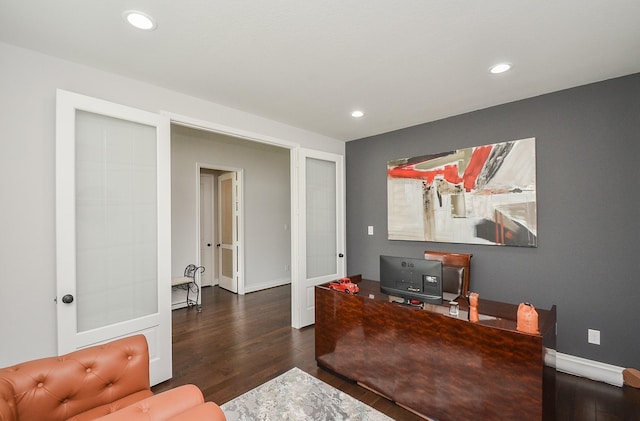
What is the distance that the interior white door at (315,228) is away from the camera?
3.79 meters

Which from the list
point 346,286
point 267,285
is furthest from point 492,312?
point 267,285

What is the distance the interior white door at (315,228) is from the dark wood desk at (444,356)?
48.5 inches

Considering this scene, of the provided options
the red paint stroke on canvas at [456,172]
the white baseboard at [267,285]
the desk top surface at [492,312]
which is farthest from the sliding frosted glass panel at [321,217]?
the white baseboard at [267,285]

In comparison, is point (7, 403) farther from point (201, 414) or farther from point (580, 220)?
point (580, 220)

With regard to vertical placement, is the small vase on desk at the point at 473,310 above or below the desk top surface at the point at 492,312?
above

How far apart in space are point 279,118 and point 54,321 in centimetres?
278

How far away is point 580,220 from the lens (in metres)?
2.65

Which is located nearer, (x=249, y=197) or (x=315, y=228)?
(x=315, y=228)

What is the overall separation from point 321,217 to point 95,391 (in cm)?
301

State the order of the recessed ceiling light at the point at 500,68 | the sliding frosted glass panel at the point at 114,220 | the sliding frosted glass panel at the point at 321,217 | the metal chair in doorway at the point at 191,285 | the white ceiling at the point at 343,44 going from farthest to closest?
the metal chair in doorway at the point at 191,285 < the sliding frosted glass panel at the point at 321,217 < the recessed ceiling light at the point at 500,68 < the sliding frosted glass panel at the point at 114,220 < the white ceiling at the point at 343,44

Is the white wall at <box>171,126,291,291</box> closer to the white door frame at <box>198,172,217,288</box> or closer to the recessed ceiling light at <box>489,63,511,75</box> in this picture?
the white door frame at <box>198,172,217,288</box>

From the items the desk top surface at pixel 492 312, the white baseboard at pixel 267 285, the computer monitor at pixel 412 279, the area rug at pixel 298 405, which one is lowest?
the white baseboard at pixel 267 285

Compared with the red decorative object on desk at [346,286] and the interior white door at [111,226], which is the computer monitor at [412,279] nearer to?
the red decorative object on desk at [346,286]

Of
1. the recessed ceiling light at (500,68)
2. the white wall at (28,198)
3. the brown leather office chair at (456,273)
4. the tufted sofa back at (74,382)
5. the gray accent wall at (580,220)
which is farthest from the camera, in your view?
the brown leather office chair at (456,273)
